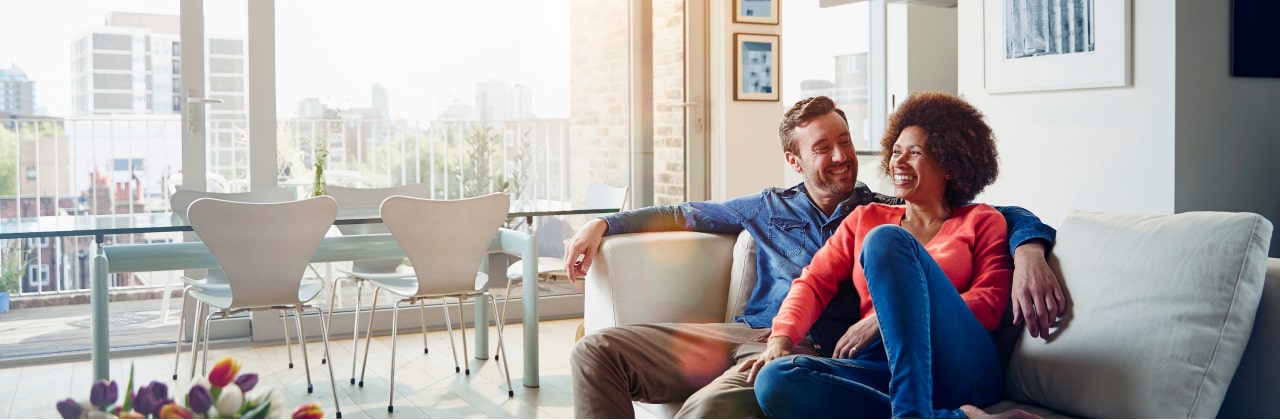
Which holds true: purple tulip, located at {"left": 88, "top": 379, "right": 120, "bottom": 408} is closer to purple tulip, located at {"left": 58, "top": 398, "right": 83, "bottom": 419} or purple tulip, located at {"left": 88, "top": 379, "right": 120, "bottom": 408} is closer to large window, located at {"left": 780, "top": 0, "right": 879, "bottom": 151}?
purple tulip, located at {"left": 58, "top": 398, "right": 83, "bottom": 419}

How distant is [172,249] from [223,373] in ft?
8.54

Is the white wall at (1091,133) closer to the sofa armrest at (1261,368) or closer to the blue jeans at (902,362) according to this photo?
the sofa armrest at (1261,368)

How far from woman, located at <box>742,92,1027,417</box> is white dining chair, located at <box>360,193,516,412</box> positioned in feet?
5.22

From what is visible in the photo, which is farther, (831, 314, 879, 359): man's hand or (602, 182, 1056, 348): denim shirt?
(602, 182, 1056, 348): denim shirt

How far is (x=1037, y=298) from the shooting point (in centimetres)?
212

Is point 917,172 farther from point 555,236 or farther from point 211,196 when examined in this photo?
point 555,236

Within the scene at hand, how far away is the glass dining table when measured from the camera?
3.47 metres

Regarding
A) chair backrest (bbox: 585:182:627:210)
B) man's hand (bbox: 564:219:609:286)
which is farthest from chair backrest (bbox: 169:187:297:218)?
man's hand (bbox: 564:219:609:286)

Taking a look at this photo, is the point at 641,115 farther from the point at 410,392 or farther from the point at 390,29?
the point at 410,392

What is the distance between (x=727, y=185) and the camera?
589 cm

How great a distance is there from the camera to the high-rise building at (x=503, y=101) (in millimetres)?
5555

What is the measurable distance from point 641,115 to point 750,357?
3.62 m

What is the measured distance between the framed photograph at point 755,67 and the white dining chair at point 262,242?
9.27ft

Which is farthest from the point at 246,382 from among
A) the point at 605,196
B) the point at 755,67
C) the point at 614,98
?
the point at 755,67
